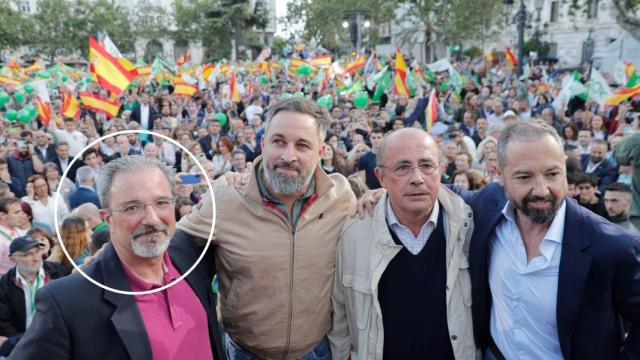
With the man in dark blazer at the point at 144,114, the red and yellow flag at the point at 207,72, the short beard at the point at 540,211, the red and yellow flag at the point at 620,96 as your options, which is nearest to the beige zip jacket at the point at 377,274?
the short beard at the point at 540,211

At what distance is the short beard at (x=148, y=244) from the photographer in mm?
2260

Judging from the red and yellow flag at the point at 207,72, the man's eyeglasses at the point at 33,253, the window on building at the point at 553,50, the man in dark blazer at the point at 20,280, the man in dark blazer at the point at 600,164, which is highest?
the window on building at the point at 553,50

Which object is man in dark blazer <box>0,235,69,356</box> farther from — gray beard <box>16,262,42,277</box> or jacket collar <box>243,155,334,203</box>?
jacket collar <box>243,155,334,203</box>

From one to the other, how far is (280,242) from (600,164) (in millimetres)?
6186

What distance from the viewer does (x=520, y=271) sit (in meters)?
2.55

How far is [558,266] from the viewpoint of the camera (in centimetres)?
249

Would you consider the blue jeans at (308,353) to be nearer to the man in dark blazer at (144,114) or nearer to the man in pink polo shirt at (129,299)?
the man in pink polo shirt at (129,299)

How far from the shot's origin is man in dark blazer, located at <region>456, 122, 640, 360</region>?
7.91ft

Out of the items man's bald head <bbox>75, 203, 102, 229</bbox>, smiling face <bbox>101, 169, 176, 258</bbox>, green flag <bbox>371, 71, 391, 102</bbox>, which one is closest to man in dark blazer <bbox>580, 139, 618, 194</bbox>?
man's bald head <bbox>75, 203, 102, 229</bbox>

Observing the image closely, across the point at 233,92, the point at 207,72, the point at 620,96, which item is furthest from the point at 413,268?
the point at 207,72

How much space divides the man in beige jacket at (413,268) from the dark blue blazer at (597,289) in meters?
0.49

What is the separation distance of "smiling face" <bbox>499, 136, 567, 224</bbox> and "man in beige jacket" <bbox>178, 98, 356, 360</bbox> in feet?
3.40

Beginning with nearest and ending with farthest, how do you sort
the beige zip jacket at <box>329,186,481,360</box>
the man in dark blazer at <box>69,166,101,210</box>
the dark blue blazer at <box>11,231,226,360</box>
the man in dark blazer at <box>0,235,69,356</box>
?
the dark blue blazer at <box>11,231,226,360</box> < the beige zip jacket at <box>329,186,481,360</box> < the man in dark blazer at <box>0,235,69,356</box> < the man in dark blazer at <box>69,166,101,210</box>

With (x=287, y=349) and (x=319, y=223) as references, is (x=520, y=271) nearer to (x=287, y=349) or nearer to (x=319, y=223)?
(x=319, y=223)
